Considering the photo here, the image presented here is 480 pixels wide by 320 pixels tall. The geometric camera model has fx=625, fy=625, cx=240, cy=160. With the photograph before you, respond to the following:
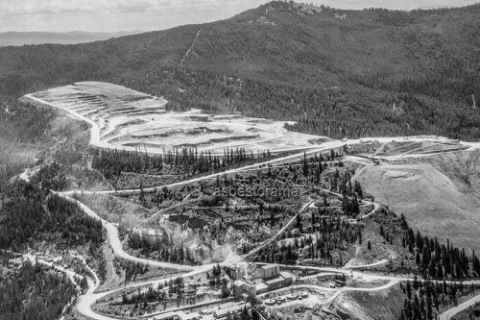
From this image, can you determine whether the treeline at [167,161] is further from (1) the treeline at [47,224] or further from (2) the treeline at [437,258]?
(2) the treeline at [437,258]

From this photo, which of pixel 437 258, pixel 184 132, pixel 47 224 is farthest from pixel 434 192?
pixel 47 224

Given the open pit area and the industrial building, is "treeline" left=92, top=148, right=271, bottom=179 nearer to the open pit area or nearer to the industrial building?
the open pit area

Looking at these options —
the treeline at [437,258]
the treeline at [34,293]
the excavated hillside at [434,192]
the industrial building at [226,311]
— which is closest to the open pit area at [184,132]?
the excavated hillside at [434,192]

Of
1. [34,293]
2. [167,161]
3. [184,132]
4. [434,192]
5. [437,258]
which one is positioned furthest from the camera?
[184,132]

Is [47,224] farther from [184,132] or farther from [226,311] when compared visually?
[184,132]

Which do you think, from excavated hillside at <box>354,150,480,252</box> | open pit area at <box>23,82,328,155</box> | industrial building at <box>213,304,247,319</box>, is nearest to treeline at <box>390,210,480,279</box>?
excavated hillside at <box>354,150,480,252</box>
